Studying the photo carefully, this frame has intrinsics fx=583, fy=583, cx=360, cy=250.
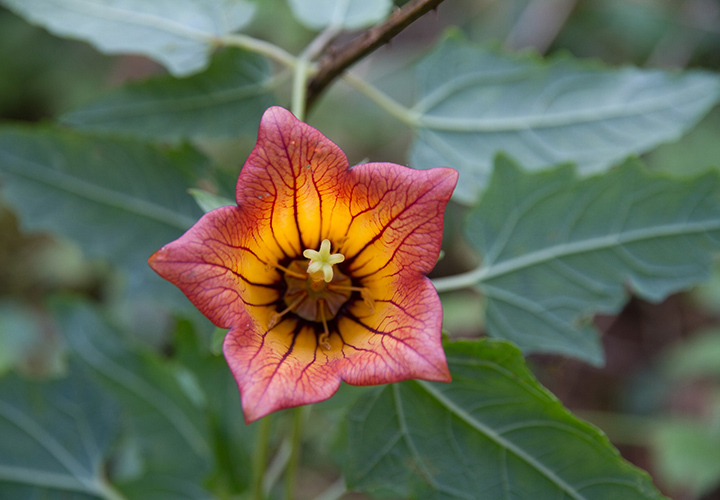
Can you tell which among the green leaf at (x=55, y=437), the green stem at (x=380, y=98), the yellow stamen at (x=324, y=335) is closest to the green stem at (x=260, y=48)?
the green stem at (x=380, y=98)

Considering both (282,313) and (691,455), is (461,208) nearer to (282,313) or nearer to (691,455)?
(691,455)

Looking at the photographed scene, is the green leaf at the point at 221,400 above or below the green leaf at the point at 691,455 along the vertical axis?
above

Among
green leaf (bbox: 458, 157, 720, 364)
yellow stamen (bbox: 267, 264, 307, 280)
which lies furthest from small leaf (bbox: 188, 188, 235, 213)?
green leaf (bbox: 458, 157, 720, 364)

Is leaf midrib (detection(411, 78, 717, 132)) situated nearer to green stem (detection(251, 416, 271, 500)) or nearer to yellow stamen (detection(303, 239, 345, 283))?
yellow stamen (detection(303, 239, 345, 283))

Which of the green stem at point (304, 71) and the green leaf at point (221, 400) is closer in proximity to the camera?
the green stem at point (304, 71)

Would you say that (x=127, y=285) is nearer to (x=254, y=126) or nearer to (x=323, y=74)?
(x=254, y=126)

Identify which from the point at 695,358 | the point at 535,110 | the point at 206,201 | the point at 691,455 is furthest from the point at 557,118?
the point at 695,358

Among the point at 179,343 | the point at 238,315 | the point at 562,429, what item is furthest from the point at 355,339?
the point at 179,343

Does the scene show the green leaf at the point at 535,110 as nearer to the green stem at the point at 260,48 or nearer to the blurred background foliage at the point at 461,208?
the green stem at the point at 260,48
